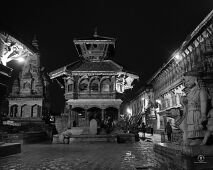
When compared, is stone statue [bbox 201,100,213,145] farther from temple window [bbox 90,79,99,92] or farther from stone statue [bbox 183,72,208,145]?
temple window [bbox 90,79,99,92]

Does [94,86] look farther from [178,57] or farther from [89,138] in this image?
[178,57]

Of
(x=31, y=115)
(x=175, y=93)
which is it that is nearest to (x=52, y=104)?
(x=31, y=115)

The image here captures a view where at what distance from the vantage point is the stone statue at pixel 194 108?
7676mm

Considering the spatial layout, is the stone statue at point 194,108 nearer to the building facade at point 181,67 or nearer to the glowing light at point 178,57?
the building facade at point 181,67

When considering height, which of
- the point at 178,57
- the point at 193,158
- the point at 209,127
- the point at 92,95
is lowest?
the point at 193,158

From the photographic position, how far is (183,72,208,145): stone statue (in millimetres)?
7676

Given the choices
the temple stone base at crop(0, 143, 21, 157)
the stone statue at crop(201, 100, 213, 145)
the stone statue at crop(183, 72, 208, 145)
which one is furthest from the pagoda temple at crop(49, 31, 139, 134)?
the stone statue at crop(201, 100, 213, 145)

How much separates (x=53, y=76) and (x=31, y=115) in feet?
55.0

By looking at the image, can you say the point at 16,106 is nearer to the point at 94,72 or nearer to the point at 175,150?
the point at 94,72

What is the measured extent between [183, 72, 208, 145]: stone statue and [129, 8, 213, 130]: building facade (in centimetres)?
34

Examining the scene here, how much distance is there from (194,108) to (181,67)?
2226 cm

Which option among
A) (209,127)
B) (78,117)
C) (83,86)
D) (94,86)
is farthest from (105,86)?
(209,127)

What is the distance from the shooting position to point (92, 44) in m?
29.5

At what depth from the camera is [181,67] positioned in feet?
95.2
